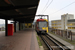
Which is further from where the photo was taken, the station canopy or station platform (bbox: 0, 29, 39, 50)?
the station canopy

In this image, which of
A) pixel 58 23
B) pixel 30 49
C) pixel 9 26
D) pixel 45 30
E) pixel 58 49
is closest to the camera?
pixel 30 49

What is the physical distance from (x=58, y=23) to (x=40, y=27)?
5617 centimetres

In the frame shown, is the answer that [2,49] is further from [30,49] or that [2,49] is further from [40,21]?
[40,21]

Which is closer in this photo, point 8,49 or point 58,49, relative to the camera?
point 8,49

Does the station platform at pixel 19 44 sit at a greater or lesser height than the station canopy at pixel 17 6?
lesser

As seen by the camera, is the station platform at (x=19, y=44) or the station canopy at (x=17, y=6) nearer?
the station platform at (x=19, y=44)

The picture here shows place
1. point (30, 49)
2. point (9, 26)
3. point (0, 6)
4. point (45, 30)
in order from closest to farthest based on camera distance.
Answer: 1. point (30, 49)
2. point (0, 6)
3. point (9, 26)
4. point (45, 30)

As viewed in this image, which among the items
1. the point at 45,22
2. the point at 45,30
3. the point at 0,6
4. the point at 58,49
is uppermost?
the point at 0,6

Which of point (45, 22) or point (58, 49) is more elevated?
point (45, 22)

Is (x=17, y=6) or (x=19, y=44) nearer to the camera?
(x=19, y=44)

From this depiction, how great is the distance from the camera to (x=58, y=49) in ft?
21.9

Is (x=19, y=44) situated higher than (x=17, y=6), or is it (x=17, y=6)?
(x=17, y=6)

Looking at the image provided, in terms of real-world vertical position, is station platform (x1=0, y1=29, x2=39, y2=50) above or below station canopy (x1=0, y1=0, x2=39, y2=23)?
below

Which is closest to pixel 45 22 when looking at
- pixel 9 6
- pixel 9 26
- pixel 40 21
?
pixel 40 21
